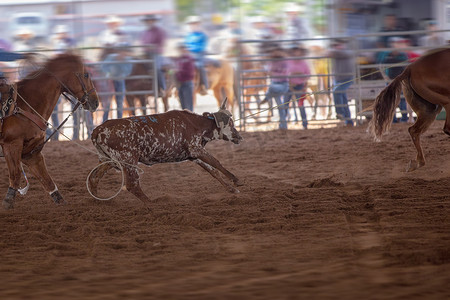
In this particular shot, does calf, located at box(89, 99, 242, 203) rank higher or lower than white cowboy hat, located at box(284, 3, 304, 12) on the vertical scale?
lower

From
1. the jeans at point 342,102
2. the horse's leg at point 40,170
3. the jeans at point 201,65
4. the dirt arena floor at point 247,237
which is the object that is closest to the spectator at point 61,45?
the jeans at point 201,65

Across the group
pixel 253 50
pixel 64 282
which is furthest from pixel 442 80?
pixel 253 50

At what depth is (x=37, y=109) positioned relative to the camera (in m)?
6.15

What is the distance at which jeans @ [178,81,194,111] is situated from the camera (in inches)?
507

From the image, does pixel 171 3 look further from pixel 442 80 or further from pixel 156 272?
pixel 156 272

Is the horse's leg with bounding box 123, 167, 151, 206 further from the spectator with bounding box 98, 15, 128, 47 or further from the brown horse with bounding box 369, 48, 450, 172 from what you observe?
the spectator with bounding box 98, 15, 128, 47

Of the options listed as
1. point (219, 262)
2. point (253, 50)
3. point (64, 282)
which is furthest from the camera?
point (253, 50)

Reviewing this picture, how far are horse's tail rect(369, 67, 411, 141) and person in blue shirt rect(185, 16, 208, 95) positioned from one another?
6.30 metres

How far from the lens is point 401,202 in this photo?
18.4 ft

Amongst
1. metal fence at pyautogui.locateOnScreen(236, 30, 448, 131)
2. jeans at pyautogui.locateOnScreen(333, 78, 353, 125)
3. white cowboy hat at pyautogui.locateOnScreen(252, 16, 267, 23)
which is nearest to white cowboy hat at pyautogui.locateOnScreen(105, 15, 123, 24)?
metal fence at pyautogui.locateOnScreen(236, 30, 448, 131)

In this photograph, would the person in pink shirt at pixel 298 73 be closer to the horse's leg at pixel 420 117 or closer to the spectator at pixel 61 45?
the spectator at pixel 61 45

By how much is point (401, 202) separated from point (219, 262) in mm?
2176

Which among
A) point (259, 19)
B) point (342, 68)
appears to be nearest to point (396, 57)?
point (342, 68)

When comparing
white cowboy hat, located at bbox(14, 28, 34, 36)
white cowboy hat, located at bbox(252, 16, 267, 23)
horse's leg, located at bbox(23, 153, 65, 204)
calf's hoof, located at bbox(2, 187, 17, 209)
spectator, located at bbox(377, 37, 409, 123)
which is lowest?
calf's hoof, located at bbox(2, 187, 17, 209)
